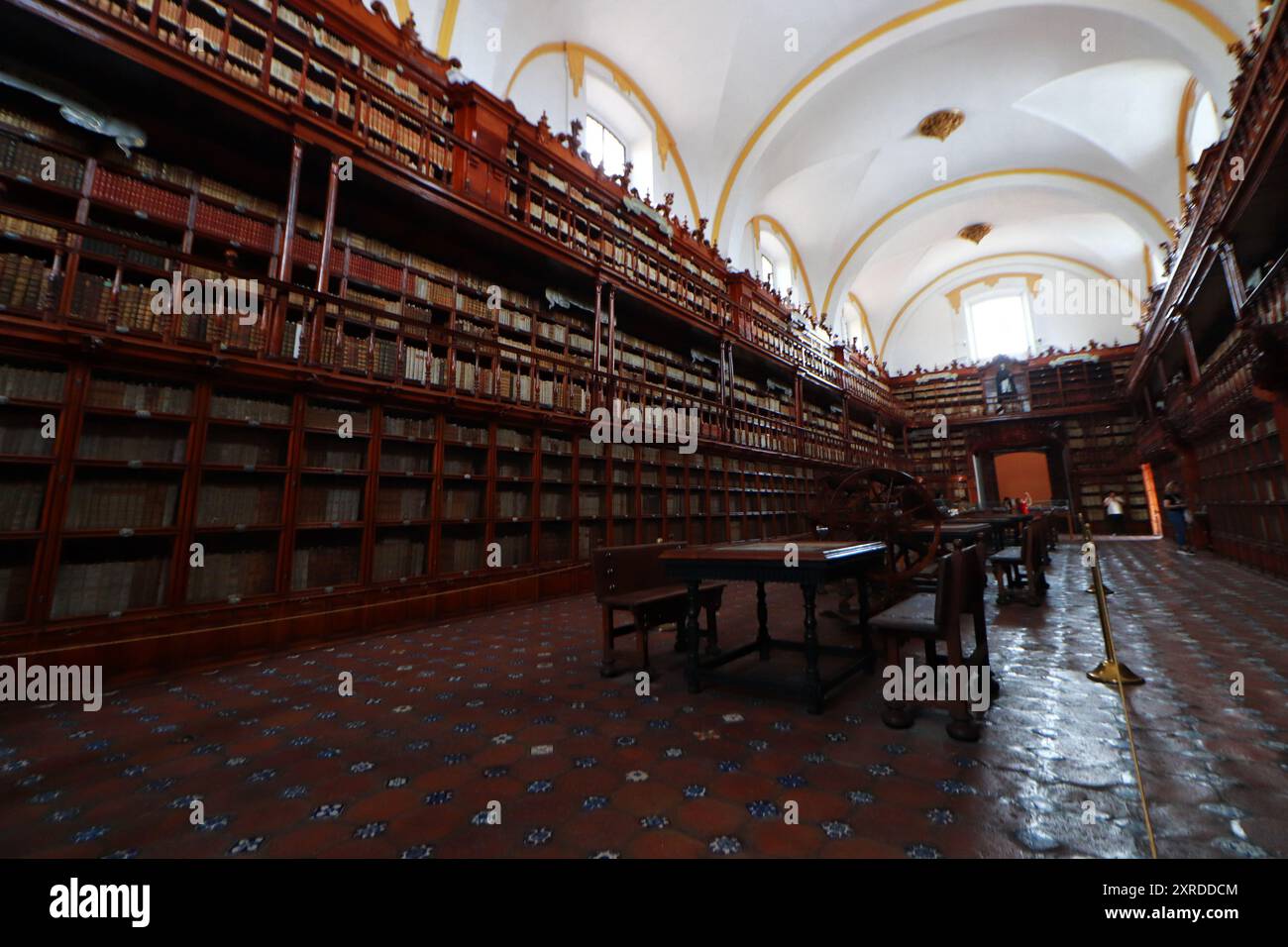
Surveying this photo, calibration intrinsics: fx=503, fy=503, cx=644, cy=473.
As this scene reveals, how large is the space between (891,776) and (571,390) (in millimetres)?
5420

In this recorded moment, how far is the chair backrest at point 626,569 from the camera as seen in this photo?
3.07 meters

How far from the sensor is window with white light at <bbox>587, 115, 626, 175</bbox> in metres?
9.49

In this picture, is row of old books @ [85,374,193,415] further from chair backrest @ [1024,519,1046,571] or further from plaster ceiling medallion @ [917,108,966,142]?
plaster ceiling medallion @ [917,108,966,142]

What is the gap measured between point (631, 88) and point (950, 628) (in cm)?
1163

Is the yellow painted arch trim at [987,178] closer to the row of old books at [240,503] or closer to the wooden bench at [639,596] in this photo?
the wooden bench at [639,596]

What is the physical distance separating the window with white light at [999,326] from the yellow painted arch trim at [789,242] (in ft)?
30.3

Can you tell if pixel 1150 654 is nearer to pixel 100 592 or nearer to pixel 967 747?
pixel 967 747

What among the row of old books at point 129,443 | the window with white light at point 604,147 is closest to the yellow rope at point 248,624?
the row of old books at point 129,443

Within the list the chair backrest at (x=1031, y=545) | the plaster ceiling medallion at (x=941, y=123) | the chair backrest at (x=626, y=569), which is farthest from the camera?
the plaster ceiling medallion at (x=941, y=123)

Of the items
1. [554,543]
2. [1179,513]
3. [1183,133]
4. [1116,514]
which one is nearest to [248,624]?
[554,543]

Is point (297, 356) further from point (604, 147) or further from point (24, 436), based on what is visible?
point (604, 147)

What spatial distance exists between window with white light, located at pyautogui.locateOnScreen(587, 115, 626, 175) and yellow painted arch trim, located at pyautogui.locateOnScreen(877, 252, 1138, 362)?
15.4 metres
